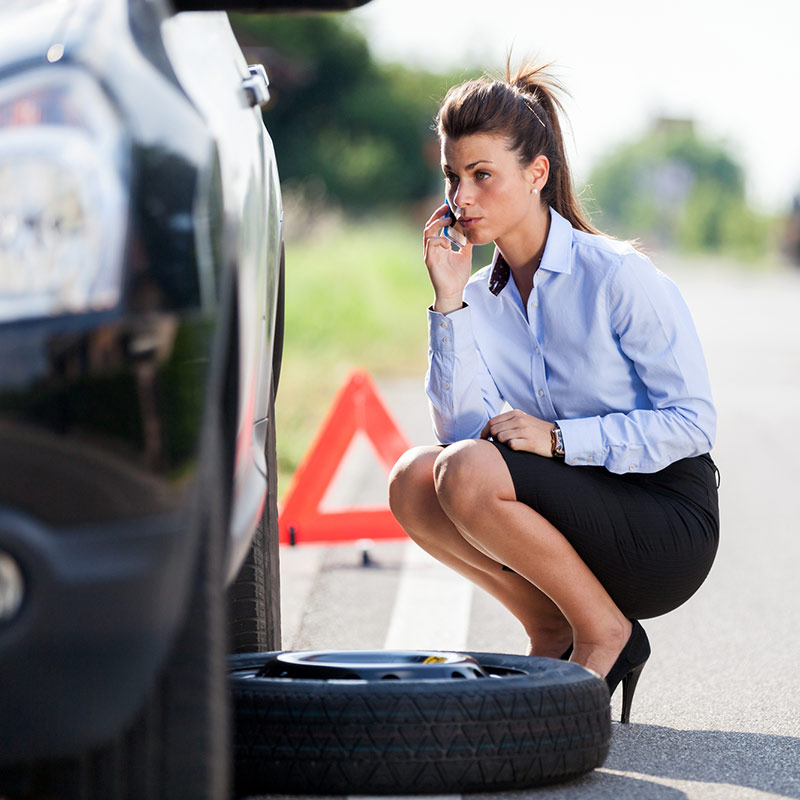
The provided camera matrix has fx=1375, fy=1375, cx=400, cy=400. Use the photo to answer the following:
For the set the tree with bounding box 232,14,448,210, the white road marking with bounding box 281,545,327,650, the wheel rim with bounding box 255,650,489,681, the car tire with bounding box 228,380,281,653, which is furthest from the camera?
the tree with bounding box 232,14,448,210

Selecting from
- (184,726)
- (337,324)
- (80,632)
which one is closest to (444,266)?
(184,726)

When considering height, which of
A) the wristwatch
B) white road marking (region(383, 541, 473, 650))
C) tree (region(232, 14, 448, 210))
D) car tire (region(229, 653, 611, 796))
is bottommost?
white road marking (region(383, 541, 473, 650))

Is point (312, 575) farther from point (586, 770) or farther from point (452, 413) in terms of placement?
point (586, 770)

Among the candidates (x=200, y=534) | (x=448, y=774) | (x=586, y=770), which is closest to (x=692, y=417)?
(x=586, y=770)

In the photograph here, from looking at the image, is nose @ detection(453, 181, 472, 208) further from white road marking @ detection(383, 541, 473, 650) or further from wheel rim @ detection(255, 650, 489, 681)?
white road marking @ detection(383, 541, 473, 650)

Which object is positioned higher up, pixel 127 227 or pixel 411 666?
pixel 127 227

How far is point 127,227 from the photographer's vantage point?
1.64m

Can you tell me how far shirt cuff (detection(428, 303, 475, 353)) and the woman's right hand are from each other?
0.08 feet

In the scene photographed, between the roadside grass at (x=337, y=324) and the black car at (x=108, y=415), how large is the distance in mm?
5301

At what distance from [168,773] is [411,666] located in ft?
3.06

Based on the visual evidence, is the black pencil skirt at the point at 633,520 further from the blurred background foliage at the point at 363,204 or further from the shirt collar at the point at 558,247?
the blurred background foliage at the point at 363,204

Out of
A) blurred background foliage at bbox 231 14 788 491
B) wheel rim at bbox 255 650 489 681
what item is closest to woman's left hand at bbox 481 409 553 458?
wheel rim at bbox 255 650 489 681

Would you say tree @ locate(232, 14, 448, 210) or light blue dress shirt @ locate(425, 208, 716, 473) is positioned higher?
tree @ locate(232, 14, 448, 210)

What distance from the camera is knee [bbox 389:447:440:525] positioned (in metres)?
3.39
